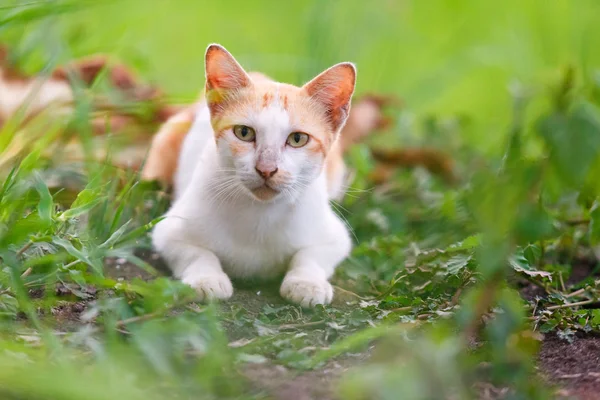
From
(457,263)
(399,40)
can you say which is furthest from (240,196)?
(399,40)

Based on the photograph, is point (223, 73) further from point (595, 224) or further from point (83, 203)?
point (595, 224)

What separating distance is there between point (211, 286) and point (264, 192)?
283mm

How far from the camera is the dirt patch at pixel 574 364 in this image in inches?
58.6

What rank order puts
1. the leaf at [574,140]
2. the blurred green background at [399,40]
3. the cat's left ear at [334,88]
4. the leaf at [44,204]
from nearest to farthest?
the leaf at [574,140] → the leaf at [44,204] → the cat's left ear at [334,88] → the blurred green background at [399,40]

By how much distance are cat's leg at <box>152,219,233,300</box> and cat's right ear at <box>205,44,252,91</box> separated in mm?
428

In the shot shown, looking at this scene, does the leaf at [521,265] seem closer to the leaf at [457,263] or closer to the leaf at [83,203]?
the leaf at [457,263]

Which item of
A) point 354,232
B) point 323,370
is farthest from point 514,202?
point 354,232

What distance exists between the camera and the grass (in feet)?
4.20

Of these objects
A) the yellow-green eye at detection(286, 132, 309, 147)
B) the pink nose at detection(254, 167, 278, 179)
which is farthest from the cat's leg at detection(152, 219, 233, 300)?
the yellow-green eye at detection(286, 132, 309, 147)

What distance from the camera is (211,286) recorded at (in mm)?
1865

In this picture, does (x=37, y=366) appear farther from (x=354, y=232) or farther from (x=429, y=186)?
(x=429, y=186)

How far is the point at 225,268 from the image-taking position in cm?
214

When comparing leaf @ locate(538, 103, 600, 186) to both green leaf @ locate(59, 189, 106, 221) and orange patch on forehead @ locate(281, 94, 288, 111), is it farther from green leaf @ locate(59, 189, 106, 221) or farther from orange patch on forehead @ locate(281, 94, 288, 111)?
green leaf @ locate(59, 189, 106, 221)

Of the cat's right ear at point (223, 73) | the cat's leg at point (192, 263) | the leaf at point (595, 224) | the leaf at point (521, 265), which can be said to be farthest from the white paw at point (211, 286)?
the leaf at point (595, 224)
